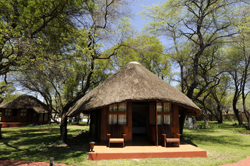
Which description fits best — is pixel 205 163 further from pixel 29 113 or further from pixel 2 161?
pixel 29 113

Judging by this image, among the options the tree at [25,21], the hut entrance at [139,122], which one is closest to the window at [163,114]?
the hut entrance at [139,122]

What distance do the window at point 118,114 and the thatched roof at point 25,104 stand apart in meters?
19.3

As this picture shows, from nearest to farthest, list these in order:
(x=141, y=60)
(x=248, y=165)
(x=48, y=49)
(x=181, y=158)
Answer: (x=248, y=165)
(x=181, y=158)
(x=48, y=49)
(x=141, y=60)

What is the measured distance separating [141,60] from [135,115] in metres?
10.6

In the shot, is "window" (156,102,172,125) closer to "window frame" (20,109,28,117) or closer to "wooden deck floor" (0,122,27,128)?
"wooden deck floor" (0,122,27,128)

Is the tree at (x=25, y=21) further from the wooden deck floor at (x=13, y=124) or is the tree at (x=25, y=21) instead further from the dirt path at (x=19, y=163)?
the wooden deck floor at (x=13, y=124)

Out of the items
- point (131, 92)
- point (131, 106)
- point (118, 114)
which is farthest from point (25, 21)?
point (131, 106)

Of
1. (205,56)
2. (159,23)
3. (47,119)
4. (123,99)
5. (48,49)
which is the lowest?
(47,119)

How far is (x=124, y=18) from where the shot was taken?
13031mm

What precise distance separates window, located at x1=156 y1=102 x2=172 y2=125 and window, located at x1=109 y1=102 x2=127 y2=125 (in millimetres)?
1963

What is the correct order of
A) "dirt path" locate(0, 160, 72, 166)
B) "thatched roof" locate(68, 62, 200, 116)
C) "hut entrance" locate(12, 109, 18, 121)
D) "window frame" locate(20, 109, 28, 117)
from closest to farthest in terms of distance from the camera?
"dirt path" locate(0, 160, 72, 166), "thatched roof" locate(68, 62, 200, 116), "hut entrance" locate(12, 109, 18, 121), "window frame" locate(20, 109, 28, 117)

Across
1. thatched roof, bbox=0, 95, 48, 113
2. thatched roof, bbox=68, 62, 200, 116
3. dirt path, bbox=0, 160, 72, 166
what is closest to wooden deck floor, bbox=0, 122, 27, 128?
thatched roof, bbox=0, 95, 48, 113

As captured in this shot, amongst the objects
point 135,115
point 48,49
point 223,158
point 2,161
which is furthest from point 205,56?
point 2,161

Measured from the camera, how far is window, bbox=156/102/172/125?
9.52 m
